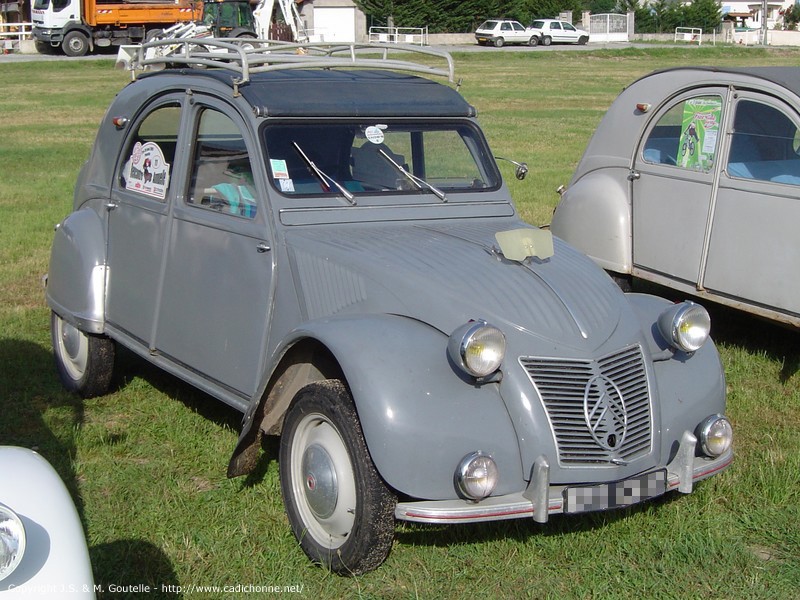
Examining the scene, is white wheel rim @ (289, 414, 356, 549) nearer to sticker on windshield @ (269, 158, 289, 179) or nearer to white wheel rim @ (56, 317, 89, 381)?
sticker on windshield @ (269, 158, 289, 179)

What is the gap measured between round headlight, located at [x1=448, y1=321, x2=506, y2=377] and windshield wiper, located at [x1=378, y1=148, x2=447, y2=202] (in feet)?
4.69

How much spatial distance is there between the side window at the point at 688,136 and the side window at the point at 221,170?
354 centimetres

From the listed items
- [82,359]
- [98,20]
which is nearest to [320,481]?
[82,359]

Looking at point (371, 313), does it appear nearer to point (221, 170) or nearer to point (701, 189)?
point (221, 170)

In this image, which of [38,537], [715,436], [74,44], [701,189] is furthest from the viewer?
[74,44]

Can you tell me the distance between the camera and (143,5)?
138ft

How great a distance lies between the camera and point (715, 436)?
4059 mm

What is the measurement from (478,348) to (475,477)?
0.46 m

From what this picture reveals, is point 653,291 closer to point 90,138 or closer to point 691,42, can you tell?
point 90,138

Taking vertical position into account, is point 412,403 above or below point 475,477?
above

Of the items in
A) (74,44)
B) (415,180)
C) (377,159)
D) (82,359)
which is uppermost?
(74,44)

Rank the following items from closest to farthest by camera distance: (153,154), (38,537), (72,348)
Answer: (38,537), (153,154), (72,348)

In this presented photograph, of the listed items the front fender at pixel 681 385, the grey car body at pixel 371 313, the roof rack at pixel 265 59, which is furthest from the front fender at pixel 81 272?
the front fender at pixel 681 385

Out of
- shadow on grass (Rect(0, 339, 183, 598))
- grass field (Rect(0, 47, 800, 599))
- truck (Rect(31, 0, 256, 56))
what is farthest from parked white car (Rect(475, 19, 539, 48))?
shadow on grass (Rect(0, 339, 183, 598))
